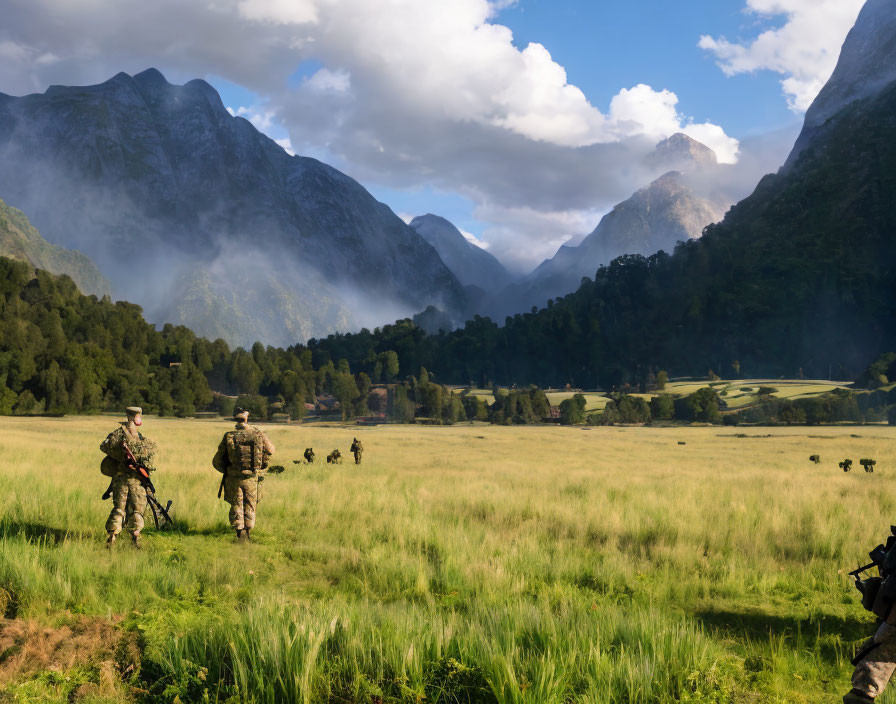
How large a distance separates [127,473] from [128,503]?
0.50 m

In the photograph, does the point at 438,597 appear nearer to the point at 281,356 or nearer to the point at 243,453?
the point at 243,453

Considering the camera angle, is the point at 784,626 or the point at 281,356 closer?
the point at 784,626

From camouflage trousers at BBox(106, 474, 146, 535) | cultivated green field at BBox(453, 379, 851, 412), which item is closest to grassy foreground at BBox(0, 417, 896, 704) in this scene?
camouflage trousers at BBox(106, 474, 146, 535)

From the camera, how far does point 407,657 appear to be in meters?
4.79

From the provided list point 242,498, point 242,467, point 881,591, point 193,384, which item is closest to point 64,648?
point 242,467

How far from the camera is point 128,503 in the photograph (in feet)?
31.5

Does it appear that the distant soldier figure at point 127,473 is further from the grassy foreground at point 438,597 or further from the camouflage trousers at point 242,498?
the camouflage trousers at point 242,498

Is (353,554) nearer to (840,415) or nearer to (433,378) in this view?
(840,415)

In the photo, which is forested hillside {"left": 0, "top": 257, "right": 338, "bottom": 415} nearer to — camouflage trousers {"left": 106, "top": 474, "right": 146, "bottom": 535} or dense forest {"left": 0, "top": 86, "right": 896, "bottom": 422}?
dense forest {"left": 0, "top": 86, "right": 896, "bottom": 422}

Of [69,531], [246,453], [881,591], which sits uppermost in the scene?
[246,453]

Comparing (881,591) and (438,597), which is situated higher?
(881,591)

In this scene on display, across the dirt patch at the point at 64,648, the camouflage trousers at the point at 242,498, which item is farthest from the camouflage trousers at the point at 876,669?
the camouflage trousers at the point at 242,498

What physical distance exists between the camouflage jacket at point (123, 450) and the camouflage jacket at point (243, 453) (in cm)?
108

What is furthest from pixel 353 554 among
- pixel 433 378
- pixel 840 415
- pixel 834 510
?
pixel 433 378
